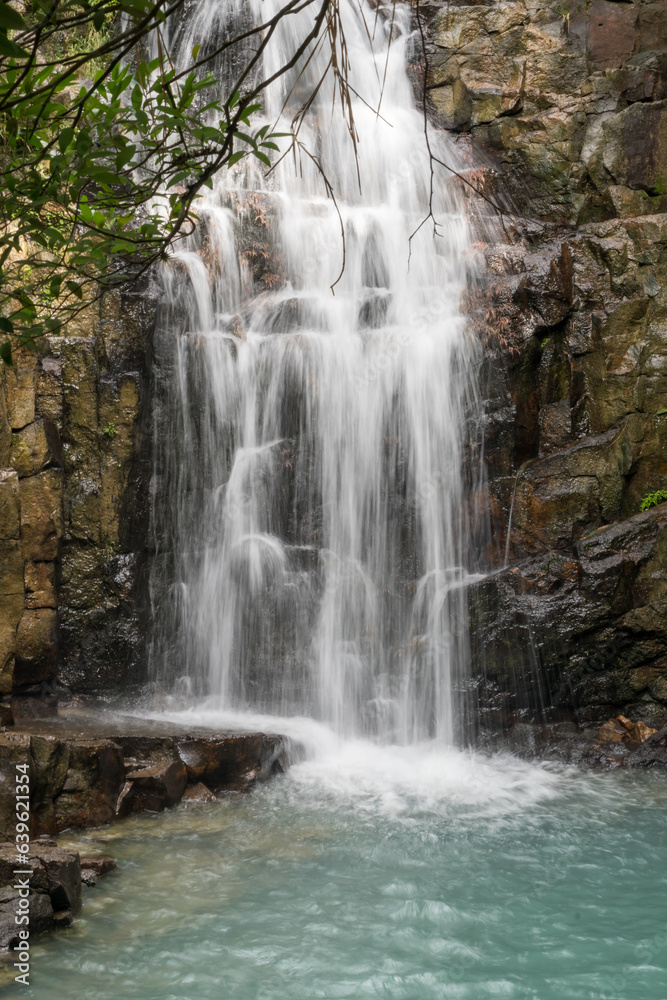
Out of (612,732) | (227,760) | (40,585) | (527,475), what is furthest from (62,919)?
(527,475)

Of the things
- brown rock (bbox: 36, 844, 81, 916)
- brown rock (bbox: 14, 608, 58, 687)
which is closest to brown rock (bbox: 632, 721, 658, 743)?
brown rock (bbox: 36, 844, 81, 916)

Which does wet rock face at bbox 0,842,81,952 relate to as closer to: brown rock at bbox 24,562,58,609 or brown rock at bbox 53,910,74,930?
brown rock at bbox 53,910,74,930

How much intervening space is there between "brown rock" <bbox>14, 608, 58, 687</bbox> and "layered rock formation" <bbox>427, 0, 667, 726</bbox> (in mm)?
4063

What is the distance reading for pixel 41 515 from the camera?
796 centimetres

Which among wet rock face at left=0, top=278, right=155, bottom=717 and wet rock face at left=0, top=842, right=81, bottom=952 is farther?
wet rock face at left=0, top=278, right=155, bottom=717

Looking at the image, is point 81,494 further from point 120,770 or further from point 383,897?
point 383,897

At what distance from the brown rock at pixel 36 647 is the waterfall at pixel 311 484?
1119 millimetres

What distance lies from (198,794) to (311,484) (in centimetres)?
367

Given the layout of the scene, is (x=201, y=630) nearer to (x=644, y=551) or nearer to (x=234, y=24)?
(x=644, y=551)

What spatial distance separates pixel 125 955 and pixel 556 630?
5114 mm

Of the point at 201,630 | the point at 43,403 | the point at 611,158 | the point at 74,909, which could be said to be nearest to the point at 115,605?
the point at 201,630

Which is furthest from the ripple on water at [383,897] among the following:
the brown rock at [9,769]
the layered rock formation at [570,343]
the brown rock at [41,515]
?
the brown rock at [41,515]

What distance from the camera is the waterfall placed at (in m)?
8.45

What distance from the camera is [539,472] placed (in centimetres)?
880
